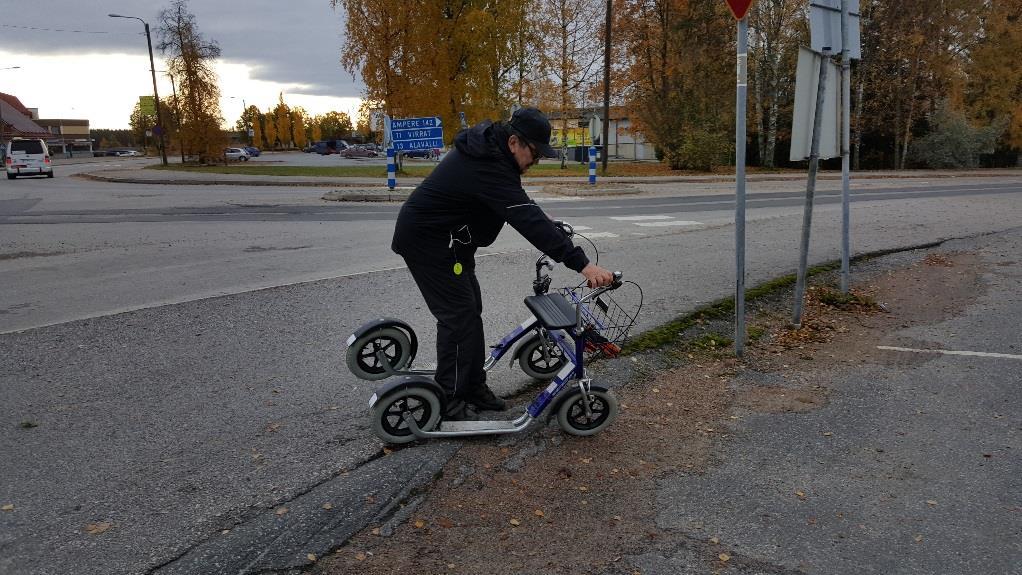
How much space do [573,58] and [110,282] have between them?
3303 centimetres

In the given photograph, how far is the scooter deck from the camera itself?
13.4 ft

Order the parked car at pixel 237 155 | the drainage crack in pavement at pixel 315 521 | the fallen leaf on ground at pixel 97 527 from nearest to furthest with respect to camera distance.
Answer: the drainage crack in pavement at pixel 315 521 → the fallen leaf on ground at pixel 97 527 → the parked car at pixel 237 155

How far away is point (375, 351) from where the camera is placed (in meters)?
4.68

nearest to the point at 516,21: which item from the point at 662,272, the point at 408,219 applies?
the point at 662,272

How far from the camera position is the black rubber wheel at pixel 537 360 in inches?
197

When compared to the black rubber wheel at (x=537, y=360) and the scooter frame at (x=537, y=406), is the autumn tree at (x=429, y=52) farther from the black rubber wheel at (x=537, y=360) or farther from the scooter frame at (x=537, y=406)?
the scooter frame at (x=537, y=406)

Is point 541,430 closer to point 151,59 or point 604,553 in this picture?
point 604,553

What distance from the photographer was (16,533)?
125 inches

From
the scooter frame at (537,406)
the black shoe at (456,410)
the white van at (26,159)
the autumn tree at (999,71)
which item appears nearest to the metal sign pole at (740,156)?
the scooter frame at (537,406)

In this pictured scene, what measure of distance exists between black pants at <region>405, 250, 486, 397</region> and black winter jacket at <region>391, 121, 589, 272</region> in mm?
86

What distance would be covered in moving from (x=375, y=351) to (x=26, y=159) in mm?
36529

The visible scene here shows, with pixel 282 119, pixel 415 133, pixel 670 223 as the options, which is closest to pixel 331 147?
pixel 282 119

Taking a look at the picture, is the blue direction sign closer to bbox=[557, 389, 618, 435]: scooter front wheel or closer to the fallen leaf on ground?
bbox=[557, 389, 618, 435]: scooter front wheel

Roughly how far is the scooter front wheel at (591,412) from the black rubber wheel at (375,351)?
1.16 meters
